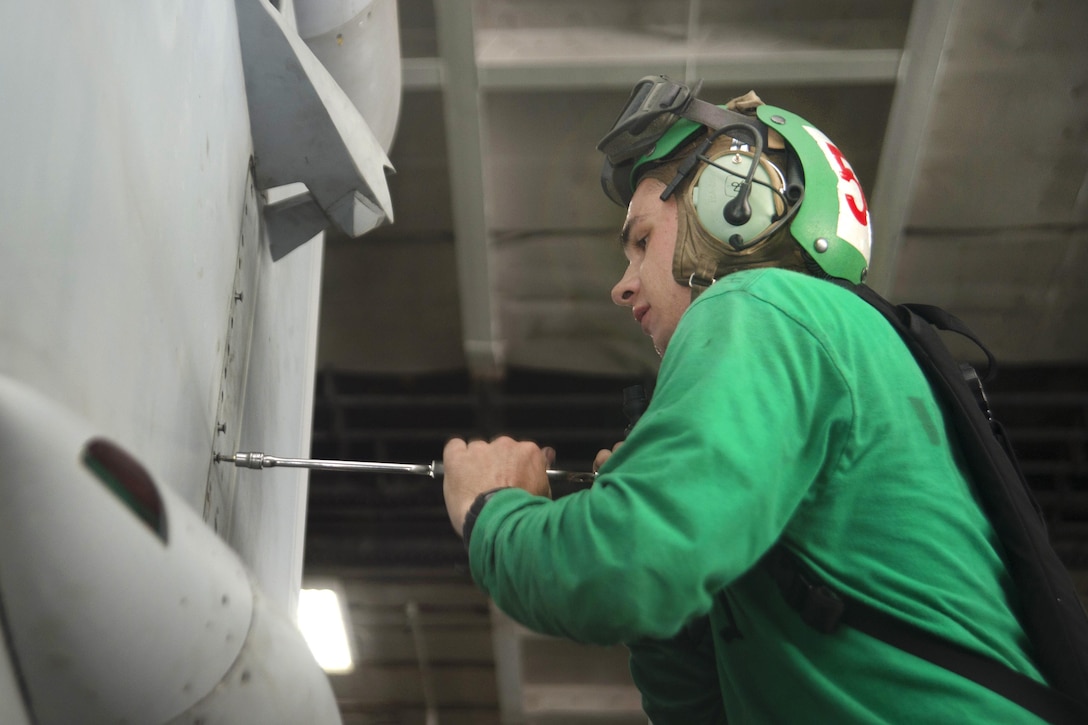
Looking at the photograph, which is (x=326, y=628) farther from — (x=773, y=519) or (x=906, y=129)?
(x=773, y=519)

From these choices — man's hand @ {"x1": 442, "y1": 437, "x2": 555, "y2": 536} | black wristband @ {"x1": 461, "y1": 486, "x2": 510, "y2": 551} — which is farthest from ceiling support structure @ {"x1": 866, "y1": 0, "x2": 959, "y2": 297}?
black wristband @ {"x1": 461, "y1": 486, "x2": 510, "y2": 551}

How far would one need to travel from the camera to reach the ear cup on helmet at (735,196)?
1.71m

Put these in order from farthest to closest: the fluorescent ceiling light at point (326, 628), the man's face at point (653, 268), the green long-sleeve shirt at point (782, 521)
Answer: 1. the fluorescent ceiling light at point (326, 628)
2. the man's face at point (653, 268)
3. the green long-sleeve shirt at point (782, 521)

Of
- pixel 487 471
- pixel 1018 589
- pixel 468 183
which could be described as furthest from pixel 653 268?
pixel 468 183

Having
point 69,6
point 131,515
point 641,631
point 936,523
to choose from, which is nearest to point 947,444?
point 936,523

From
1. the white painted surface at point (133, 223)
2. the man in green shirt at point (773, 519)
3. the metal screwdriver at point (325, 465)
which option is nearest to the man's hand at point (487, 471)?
the man in green shirt at point (773, 519)

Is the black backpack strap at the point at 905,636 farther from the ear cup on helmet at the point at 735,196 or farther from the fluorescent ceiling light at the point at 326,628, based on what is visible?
the fluorescent ceiling light at the point at 326,628

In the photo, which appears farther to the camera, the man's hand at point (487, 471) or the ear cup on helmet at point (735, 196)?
the ear cup on helmet at point (735, 196)

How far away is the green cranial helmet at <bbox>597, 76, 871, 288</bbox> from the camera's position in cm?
172

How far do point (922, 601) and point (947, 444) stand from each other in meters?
0.22

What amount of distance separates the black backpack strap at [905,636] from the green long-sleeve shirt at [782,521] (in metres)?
0.01

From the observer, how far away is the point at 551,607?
121 centimetres

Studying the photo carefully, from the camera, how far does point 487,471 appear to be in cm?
148

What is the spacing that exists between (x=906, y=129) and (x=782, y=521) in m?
3.69
